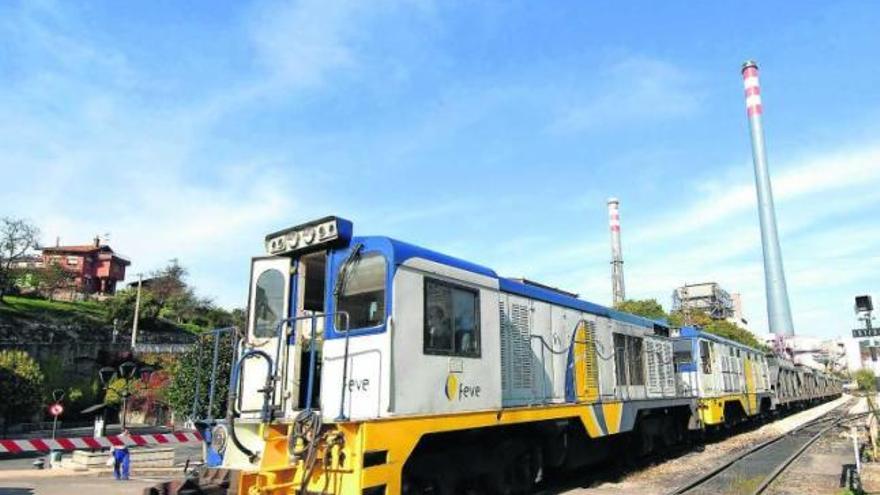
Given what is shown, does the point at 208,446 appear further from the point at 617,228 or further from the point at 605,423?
the point at 617,228

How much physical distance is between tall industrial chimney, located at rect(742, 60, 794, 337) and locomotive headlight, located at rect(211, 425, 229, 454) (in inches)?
3410

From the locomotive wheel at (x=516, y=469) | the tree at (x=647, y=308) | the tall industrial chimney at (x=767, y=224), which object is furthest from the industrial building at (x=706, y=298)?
the locomotive wheel at (x=516, y=469)

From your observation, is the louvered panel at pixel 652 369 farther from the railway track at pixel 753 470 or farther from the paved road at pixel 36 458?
the paved road at pixel 36 458

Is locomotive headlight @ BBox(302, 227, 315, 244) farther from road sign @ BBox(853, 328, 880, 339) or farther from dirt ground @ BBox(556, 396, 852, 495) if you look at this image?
road sign @ BBox(853, 328, 880, 339)

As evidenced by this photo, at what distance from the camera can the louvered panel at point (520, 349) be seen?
28.8 feet

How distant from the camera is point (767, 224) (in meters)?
83.4

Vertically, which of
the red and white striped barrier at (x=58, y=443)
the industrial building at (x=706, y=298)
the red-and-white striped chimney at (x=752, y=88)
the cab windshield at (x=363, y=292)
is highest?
the red-and-white striped chimney at (x=752, y=88)

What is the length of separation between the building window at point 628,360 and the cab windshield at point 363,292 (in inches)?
268

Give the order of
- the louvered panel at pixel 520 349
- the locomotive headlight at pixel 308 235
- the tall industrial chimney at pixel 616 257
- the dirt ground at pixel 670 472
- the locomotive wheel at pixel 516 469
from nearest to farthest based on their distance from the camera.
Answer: the locomotive headlight at pixel 308 235 < the locomotive wheel at pixel 516 469 < the louvered panel at pixel 520 349 < the dirt ground at pixel 670 472 < the tall industrial chimney at pixel 616 257

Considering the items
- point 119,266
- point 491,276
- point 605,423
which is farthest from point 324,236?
point 119,266

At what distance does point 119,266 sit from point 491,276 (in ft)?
292

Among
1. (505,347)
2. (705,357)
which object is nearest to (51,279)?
(705,357)

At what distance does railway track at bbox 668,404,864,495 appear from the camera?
10.1 metres

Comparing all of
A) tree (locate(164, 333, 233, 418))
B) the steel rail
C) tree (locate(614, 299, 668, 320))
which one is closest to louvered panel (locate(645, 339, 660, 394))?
the steel rail
